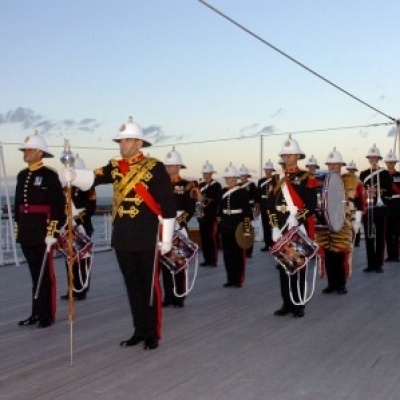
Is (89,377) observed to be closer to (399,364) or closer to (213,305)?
(399,364)

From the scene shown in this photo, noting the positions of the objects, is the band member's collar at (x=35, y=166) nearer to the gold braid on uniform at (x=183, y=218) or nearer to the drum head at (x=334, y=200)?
the gold braid on uniform at (x=183, y=218)

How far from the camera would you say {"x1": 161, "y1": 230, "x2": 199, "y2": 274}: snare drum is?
7.29 m

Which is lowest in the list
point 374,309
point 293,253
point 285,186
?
point 374,309

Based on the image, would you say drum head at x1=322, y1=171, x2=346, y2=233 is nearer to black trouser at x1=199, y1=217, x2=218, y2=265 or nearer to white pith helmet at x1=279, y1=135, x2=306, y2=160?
white pith helmet at x1=279, y1=135, x2=306, y2=160

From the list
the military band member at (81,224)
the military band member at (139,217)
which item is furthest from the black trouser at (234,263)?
the military band member at (139,217)

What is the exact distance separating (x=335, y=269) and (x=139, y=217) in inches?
148

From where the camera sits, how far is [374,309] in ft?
23.3

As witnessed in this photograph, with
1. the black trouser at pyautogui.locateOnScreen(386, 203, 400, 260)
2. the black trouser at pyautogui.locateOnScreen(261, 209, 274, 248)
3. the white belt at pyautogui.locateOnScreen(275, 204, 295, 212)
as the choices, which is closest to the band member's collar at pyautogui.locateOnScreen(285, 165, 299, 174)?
the white belt at pyautogui.locateOnScreen(275, 204, 295, 212)

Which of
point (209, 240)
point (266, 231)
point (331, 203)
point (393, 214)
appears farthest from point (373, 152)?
point (266, 231)

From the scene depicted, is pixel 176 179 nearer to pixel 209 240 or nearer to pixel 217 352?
pixel 217 352

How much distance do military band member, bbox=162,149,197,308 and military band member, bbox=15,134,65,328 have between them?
1.46 meters

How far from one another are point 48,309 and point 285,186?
8.03 feet

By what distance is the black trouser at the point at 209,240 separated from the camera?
38.1 ft

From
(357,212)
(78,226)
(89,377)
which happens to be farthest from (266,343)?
(357,212)
